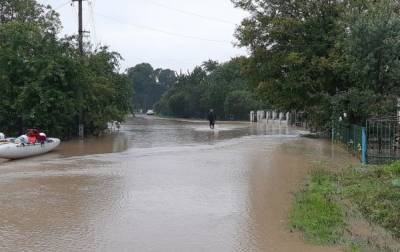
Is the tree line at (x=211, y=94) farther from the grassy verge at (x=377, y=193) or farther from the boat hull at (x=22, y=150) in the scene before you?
the grassy verge at (x=377, y=193)

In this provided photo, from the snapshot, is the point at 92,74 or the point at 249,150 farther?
the point at 92,74

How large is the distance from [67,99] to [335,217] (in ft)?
71.8

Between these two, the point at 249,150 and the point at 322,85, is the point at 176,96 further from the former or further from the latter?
the point at 249,150

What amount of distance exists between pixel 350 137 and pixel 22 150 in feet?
43.2

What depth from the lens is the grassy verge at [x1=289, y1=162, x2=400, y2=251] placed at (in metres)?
7.76

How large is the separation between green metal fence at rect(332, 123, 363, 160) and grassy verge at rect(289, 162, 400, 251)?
4959 millimetres

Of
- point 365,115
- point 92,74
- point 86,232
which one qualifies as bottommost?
point 86,232

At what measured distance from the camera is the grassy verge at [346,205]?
7759 mm

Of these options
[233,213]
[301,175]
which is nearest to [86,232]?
[233,213]

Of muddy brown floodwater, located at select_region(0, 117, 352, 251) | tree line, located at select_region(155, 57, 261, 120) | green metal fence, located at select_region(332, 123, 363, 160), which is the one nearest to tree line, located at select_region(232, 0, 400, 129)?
green metal fence, located at select_region(332, 123, 363, 160)

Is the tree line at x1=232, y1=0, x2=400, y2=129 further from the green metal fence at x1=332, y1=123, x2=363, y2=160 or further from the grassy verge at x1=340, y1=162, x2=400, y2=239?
the grassy verge at x1=340, y1=162, x2=400, y2=239

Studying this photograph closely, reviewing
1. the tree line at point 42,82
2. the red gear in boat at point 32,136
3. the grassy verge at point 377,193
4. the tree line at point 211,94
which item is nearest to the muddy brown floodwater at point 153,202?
the grassy verge at point 377,193

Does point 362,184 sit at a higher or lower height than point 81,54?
lower

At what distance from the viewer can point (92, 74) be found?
105 feet
